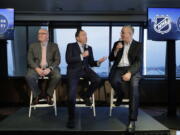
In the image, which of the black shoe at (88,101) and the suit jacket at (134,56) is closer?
the suit jacket at (134,56)

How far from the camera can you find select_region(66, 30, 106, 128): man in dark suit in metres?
3.73

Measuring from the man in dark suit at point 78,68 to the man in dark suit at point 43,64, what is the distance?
0.30 metres

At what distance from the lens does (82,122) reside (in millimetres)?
3971

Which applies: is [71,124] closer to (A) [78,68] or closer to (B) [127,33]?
(A) [78,68]

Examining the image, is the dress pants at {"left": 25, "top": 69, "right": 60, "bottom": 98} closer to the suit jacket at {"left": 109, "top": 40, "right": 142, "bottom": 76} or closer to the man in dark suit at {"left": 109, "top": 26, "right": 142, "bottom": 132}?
the man in dark suit at {"left": 109, "top": 26, "right": 142, "bottom": 132}

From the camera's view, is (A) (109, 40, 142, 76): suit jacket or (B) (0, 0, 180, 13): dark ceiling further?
(B) (0, 0, 180, 13): dark ceiling

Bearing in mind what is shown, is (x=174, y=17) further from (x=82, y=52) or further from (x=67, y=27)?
(x=67, y=27)

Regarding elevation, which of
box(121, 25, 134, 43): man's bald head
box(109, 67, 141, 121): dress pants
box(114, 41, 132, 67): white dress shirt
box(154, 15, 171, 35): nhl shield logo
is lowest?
box(109, 67, 141, 121): dress pants

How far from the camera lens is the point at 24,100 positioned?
6.91 metres

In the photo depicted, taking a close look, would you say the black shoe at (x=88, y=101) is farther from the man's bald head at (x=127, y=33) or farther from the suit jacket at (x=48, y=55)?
the man's bald head at (x=127, y=33)

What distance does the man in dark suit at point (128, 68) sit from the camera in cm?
360

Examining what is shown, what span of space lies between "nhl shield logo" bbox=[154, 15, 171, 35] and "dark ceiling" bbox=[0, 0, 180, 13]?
3.70 ft

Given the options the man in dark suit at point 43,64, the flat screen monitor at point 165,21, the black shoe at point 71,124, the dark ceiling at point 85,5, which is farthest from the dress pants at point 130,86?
the dark ceiling at point 85,5

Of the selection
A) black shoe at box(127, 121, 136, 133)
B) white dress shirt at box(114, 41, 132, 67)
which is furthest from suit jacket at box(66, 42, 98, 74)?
black shoe at box(127, 121, 136, 133)
